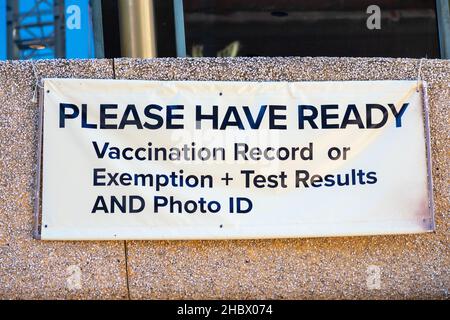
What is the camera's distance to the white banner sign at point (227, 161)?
4941 mm

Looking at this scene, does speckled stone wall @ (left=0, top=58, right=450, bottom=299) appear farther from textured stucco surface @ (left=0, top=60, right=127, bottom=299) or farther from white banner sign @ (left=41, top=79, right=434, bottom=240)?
white banner sign @ (left=41, top=79, right=434, bottom=240)

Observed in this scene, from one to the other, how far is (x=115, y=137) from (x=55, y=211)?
642mm

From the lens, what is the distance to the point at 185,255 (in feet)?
16.5

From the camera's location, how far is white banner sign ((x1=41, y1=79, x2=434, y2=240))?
4941mm

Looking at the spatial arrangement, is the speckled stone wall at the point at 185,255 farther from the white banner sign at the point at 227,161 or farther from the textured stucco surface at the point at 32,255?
the white banner sign at the point at 227,161

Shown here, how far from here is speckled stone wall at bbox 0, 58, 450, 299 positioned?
502 cm

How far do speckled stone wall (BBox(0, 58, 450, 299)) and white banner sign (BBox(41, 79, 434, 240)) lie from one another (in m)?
0.13

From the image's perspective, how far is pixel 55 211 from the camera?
4.97 metres

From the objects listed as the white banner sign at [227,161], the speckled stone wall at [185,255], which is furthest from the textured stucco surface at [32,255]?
the white banner sign at [227,161]

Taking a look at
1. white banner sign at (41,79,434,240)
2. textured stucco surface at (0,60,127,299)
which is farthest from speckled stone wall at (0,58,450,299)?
white banner sign at (41,79,434,240)

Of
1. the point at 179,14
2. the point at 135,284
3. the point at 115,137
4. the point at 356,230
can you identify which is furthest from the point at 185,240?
the point at 179,14

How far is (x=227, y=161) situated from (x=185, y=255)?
705 millimetres

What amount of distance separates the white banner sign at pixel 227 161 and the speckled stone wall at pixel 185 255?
5.2 inches
